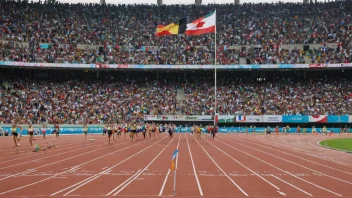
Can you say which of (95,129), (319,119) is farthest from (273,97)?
(95,129)

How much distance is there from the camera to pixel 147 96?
55.6 m

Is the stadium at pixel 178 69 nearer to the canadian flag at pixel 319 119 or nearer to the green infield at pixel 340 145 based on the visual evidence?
the canadian flag at pixel 319 119

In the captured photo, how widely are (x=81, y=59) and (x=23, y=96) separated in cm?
986

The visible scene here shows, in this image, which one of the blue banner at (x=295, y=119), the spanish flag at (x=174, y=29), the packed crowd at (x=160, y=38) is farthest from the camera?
the packed crowd at (x=160, y=38)

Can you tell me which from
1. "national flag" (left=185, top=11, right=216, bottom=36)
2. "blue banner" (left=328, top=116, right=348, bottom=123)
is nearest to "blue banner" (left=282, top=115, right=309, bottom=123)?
"blue banner" (left=328, top=116, right=348, bottom=123)

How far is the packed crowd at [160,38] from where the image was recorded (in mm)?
56094

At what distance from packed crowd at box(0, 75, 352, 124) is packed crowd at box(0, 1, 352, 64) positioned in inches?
146

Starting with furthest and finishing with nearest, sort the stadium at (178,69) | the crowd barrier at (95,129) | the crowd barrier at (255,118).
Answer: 1. the crowd barrier at (255,118)
2. the stadium at (178,69)
3. the crowd barrier at (95,129)

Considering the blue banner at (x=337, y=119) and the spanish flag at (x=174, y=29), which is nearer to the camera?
the spanish flag at (x=174, y=29)

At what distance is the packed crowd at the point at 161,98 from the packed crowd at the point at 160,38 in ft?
12.1

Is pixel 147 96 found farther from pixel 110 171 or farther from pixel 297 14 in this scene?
pixel 110 171

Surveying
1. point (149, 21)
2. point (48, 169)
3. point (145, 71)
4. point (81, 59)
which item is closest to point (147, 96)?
point (145, 71)

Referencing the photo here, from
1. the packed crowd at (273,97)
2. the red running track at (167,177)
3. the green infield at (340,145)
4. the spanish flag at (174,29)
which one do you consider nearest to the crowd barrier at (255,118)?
the packed crowd at (273,97)

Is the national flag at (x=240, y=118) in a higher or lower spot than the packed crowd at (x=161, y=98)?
lower
